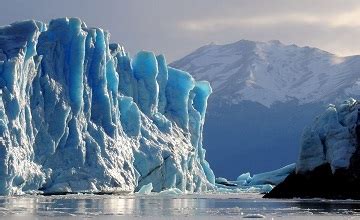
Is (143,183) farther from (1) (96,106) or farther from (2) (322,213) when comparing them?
(2) (322,213)

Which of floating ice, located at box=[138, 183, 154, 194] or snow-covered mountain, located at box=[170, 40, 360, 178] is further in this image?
snow-covered mountain, located at box=[170, 40, 360, 178]

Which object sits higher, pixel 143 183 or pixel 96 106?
pixel 96 106

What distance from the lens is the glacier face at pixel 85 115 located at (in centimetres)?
4103

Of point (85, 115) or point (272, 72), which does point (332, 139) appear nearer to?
point (85, 115)

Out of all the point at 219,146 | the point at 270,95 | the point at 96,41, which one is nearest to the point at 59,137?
the point at 96,41

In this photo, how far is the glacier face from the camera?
1615 inches

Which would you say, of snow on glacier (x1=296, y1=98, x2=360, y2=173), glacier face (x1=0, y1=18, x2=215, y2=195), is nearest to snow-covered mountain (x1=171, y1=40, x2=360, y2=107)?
glacier face (x1=0, y1=18, x2=215, y2=195)

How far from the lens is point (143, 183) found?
52188mm

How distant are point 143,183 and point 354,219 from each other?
30250 mm

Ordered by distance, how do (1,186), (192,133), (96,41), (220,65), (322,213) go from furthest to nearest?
(220,65), (192,133), (96,41), (1,186), (322,213)

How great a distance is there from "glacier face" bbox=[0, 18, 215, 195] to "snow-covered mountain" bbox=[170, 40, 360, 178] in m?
73.7

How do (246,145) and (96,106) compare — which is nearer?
(96,106)

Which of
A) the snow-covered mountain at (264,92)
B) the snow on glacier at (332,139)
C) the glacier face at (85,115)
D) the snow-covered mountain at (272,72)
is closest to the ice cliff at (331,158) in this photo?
the snow on glacier at (332,139)

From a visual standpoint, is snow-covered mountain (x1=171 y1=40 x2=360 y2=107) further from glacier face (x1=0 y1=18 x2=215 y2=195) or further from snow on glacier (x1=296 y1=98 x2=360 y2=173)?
snow on glacier (x1=296 y1=98 x2=360 y2=173)
